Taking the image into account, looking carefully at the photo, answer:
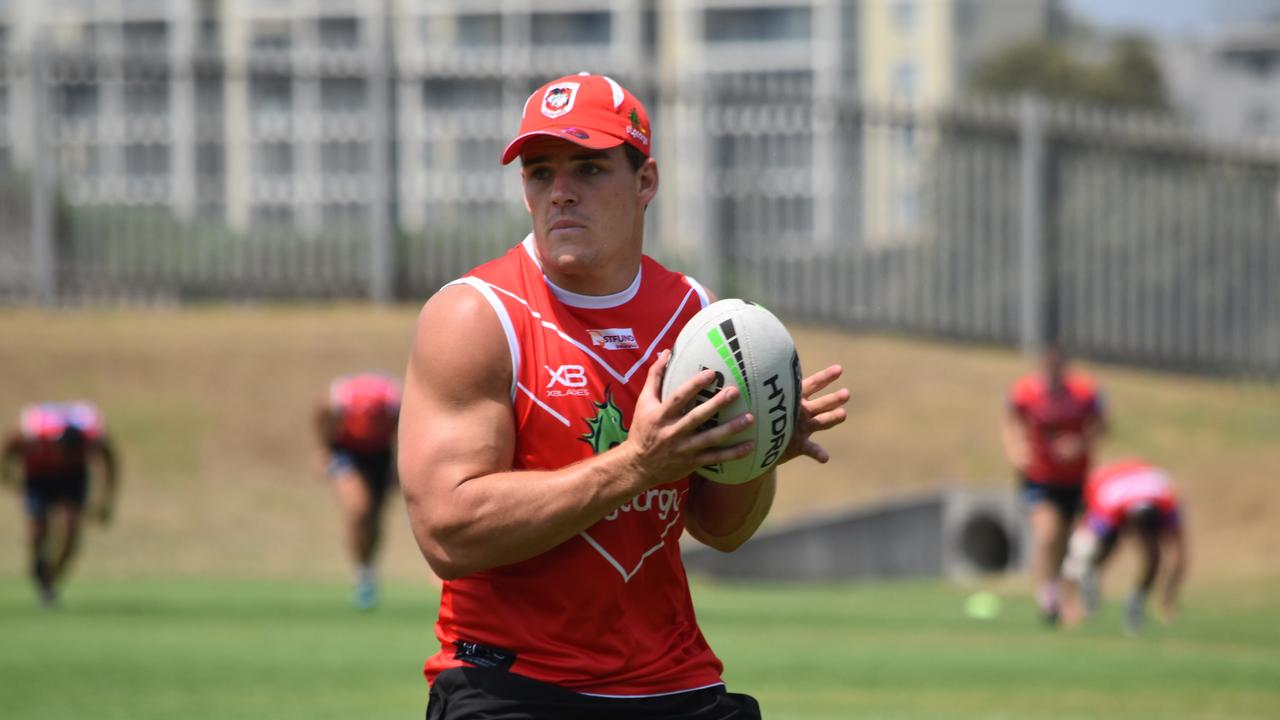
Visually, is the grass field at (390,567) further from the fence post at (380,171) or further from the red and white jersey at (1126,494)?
the red and white jersey at (1126,494)

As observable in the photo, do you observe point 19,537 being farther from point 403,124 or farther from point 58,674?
point 58,674

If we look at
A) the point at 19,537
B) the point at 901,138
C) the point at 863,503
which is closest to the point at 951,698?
the point at 863,503

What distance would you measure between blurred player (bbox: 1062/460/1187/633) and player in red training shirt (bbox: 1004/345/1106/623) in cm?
70

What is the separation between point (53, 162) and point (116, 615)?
1288 cm

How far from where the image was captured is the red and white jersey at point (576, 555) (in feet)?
15.3

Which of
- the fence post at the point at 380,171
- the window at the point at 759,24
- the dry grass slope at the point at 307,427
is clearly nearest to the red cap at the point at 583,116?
the dry grass slope at the point at 307,427

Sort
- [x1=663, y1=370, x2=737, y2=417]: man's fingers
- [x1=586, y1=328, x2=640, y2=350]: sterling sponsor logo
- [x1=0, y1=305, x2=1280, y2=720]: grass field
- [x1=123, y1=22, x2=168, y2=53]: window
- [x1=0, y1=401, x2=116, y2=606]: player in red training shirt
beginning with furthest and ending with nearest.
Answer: [x1=123, y1=22, x2=168, y2=53]: window < [x1=0, y1=401, x2=116, y2=606]: player in red training shirt < [x1=0, y1=305, x2=1280, y2=720]: grass field < [x1=586, y1=328, x2=640, y2=350]: sterling sponsor logo < [x1=663, y1=370, x2=737, y2=417]: man's fingers

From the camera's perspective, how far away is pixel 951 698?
12.4 metres

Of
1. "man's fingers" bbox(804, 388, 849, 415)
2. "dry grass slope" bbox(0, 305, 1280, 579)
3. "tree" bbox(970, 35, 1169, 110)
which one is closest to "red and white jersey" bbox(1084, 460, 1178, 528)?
"dry grass slope" bbox(0, 305, 1280, 579)

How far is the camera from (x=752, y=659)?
14.3 m

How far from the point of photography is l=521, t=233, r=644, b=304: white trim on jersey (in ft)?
15.7

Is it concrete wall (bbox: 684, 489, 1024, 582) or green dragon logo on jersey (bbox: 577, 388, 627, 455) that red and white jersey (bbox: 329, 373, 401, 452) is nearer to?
concrete wall (bbox: 684, 489, 1024, 582)

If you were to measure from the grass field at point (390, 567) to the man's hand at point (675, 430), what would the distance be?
7.58 meters

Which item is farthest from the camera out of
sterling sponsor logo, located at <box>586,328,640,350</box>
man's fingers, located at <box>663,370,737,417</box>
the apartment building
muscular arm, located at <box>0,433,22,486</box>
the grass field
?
the apartment building
